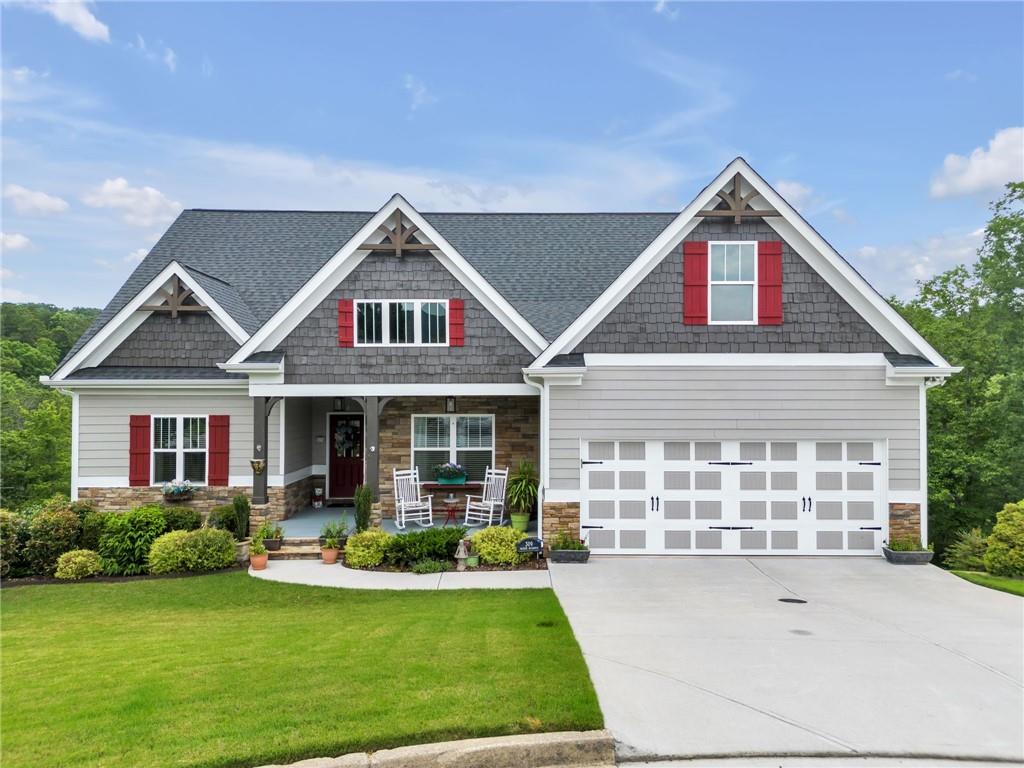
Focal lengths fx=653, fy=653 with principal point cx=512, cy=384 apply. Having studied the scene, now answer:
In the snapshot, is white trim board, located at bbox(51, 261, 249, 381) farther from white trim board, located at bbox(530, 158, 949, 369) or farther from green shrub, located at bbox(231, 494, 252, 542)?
white trim board, located at bbox(530, 158, 949, 369)

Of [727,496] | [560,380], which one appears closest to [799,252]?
[727,496]

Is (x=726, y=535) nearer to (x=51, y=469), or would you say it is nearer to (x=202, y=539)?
(x=202, y=539)

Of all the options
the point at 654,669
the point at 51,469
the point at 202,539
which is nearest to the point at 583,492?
the point at 654,669

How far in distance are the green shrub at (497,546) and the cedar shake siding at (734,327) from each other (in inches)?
149

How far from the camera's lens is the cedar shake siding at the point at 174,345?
15.4 m

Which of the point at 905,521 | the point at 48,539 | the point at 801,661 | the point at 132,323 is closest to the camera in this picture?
the point at 801,661

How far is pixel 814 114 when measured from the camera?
22.6 m

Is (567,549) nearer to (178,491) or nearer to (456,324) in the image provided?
(456,324)

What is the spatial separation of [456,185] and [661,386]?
144 feet

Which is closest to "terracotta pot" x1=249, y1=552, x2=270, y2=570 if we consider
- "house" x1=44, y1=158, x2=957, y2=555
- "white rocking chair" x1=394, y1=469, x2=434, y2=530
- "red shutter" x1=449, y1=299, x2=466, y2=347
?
"house" x1=44, y1=158, x2=957, y2=555

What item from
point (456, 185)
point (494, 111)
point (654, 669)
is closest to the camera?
point (654, 669)

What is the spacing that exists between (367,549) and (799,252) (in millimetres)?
10009

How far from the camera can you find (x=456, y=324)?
1462 centimetres

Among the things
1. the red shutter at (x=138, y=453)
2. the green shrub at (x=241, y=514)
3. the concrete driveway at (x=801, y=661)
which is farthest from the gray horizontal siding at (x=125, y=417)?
the concrete driveway at (x=801, y=661)
